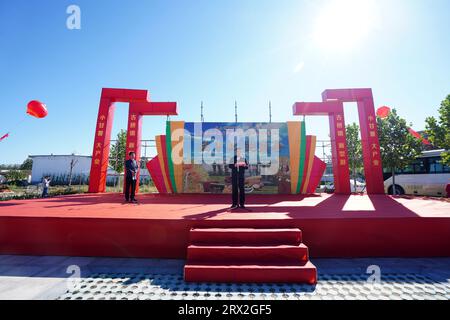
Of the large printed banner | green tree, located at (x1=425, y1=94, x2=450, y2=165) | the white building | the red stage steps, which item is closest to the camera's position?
the red stage steps

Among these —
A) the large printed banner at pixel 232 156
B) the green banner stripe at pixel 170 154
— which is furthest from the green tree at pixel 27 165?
the large printed banner at pixel 232 156

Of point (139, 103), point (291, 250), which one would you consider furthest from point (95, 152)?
point (291, 250)

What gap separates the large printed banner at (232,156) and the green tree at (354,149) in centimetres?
1026

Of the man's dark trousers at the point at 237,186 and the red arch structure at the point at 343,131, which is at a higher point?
the red arch structure at the point at 343,131

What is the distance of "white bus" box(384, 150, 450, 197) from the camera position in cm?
1250

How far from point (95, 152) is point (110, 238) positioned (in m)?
7.12

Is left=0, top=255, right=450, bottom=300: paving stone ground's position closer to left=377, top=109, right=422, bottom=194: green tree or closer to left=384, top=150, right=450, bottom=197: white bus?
left=377, top=109, right=422, bottom=194: green tree

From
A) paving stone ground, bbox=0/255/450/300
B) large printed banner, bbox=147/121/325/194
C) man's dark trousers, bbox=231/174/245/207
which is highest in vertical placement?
large printed banner, bbox=147/121/325/194

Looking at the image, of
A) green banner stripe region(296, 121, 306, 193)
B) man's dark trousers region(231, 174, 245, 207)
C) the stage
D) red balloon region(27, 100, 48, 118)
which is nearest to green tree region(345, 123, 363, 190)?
Answer: green banner stripe region(296, 121, 306, 193)

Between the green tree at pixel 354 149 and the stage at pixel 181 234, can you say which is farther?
the green tree at pixel 354 149

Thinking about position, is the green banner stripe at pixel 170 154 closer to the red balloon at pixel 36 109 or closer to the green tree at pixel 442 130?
the red balloon at pixel 36 109

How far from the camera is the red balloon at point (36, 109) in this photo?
27.3 feet

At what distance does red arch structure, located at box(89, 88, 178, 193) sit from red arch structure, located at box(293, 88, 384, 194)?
706 cm
